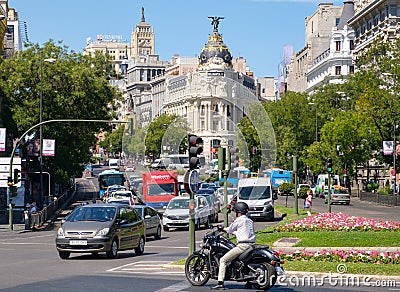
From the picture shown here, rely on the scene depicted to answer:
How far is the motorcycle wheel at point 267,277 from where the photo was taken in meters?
16.9

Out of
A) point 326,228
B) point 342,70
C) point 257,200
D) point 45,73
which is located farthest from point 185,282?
point 342,70

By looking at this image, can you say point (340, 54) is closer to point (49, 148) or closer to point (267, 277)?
point (49, 148)

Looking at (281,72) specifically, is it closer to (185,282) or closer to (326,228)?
(326,228)

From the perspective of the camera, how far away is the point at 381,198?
74062 mm

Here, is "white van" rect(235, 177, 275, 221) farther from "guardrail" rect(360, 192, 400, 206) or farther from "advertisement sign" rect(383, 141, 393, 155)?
"advertisement sign" rect(383, 141, 393, 155)

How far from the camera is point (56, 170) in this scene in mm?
70125

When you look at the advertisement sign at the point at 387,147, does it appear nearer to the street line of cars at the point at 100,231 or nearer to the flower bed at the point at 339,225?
the flower bed at the point at 339,225

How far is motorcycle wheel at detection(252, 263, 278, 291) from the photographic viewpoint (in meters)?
16.9

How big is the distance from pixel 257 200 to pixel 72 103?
23.4m

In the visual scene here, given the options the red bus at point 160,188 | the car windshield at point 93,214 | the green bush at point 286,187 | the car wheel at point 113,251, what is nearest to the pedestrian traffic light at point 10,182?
the red bus at point 160,188

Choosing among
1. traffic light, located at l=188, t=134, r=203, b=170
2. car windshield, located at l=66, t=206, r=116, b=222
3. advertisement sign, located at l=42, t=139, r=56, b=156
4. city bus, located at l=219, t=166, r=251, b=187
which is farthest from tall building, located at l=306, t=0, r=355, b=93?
traffic light, located at l=188, t=134, r=203, b=170

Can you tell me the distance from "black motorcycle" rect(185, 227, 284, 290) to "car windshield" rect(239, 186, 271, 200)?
104 ft

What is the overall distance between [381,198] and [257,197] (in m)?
27.0

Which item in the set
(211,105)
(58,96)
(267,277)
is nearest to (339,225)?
(211,105)
